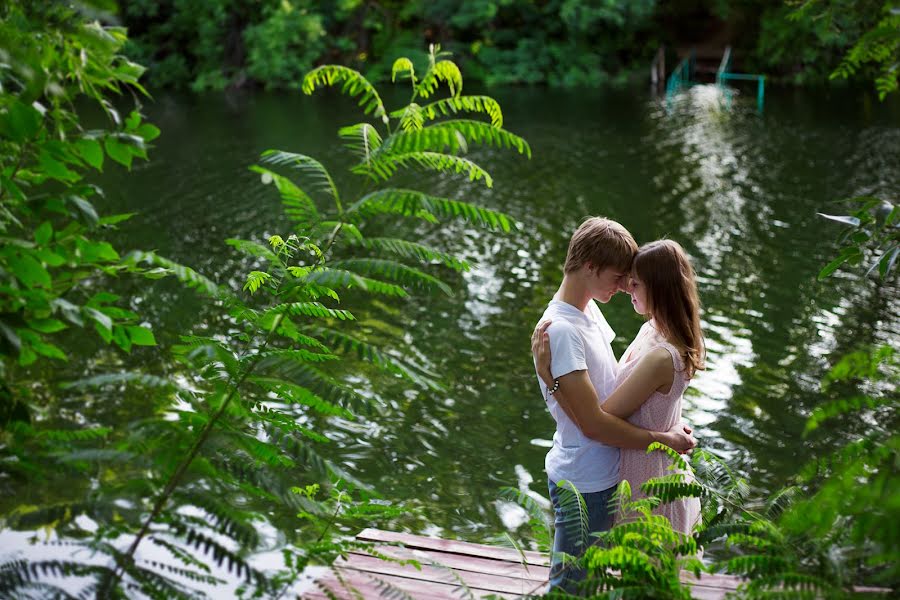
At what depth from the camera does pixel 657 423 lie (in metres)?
3.66

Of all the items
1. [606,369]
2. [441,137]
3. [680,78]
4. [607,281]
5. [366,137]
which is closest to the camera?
[441,137]

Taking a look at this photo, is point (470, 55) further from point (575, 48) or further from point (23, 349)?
point (23, 349)

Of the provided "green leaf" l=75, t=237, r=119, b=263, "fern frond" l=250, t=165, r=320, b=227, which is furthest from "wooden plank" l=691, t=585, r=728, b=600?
"green leaf" l=75, t=237, r=119, b=263

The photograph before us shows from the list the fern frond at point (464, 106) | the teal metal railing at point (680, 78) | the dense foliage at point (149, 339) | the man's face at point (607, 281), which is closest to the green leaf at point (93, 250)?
the dense foliage at point (149, 339)

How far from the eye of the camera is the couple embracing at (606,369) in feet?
11.7

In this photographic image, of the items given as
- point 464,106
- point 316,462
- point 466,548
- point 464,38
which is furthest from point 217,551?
point 464,38

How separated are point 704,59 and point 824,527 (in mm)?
37486

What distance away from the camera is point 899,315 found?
10.9 meters

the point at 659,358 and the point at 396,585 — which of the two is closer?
the point at 659,358

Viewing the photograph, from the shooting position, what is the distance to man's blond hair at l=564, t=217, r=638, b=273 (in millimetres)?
3572

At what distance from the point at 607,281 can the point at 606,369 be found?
36cm

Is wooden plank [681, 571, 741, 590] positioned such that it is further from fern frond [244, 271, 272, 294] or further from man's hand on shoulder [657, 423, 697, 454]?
fern frond [244, 271, 272, 294]

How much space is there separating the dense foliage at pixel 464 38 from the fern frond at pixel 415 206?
3117 centimetres

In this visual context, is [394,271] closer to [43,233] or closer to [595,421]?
[43,233]
